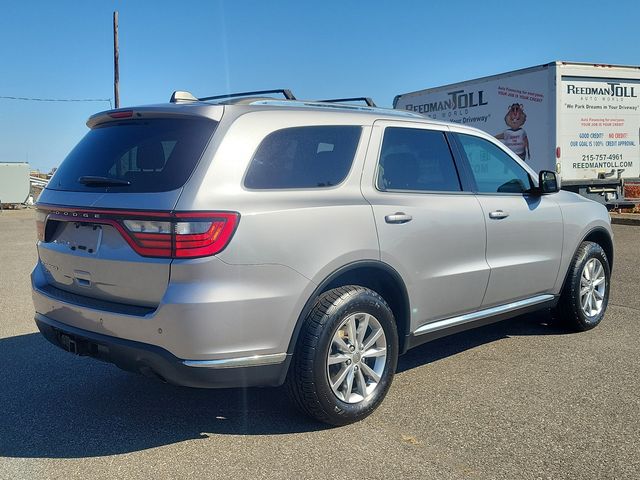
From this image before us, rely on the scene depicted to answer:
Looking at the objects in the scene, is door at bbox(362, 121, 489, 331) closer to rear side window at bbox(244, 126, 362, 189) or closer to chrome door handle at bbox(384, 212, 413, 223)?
chrome door handle at bbox(384, 212, 413, 223)

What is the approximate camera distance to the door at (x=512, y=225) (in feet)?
15.2

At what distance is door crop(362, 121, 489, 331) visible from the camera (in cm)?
384

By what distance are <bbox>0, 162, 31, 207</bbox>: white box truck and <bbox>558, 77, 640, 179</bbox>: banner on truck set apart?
22239mm

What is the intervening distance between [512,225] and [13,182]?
2608 cm

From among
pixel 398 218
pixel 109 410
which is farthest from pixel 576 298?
pixel 109 410

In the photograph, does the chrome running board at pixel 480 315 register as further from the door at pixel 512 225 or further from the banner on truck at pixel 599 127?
the banner on truck at pixel 599 127

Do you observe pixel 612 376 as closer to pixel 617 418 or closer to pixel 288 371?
pixel 617 418

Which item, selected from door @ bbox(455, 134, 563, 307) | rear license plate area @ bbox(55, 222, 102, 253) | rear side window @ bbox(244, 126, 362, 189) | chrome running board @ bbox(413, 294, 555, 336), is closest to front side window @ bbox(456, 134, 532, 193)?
→ door @ bbox(455, 134, 563, 307)

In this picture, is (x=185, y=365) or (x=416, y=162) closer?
(x=185, y=365)

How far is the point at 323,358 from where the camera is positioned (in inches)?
134

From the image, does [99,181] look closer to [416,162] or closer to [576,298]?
[416,162]

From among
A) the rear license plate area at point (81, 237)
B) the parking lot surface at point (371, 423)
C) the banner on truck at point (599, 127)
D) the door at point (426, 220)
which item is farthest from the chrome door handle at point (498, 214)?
the banner on truck at point (599, 127)

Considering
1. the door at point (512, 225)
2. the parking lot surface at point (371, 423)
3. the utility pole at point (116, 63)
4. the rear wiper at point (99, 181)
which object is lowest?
the parking lot surface at point (371, 423)

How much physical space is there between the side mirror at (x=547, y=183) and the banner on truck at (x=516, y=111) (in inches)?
283
